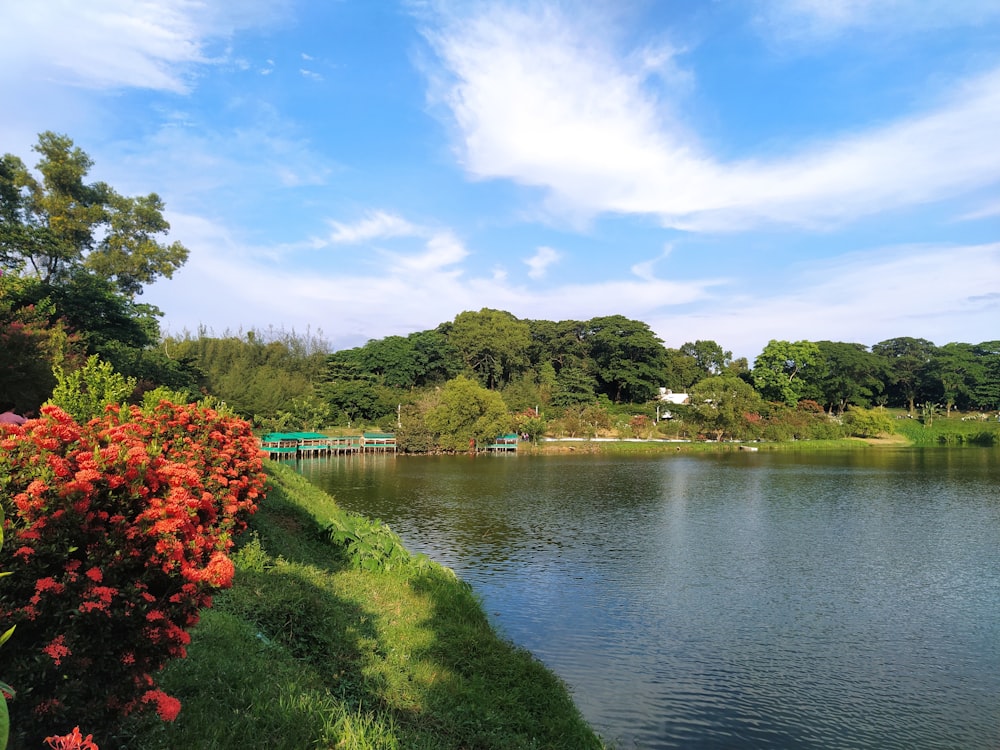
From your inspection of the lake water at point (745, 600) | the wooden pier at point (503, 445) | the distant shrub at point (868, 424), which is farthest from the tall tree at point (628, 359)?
the lake water at point (745, 600)

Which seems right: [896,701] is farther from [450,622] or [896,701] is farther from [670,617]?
[450,622]

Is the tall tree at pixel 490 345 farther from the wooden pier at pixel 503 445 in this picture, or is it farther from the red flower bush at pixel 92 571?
the red flower bush at pixel 92 571

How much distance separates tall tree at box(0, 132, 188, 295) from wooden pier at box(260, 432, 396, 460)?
40.6ft

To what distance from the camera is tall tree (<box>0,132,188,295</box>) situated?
78.8 ft

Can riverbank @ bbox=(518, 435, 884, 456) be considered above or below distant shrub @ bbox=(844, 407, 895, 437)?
below

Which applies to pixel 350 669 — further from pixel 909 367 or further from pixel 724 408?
pixel 909 367

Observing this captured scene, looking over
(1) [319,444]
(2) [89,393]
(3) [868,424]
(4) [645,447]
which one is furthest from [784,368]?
(2) [89,393]

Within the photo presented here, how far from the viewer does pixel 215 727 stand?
3912 millimetres

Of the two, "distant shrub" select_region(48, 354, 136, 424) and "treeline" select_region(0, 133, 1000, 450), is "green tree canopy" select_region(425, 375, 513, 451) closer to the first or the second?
"treeline" select_region(0, 133, 1000, 450)

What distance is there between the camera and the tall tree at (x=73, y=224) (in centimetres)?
2403

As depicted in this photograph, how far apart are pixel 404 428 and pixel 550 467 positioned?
14570 mm

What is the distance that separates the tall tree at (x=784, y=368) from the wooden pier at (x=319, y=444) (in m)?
42.2

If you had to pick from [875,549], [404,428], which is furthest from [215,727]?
[404,428]

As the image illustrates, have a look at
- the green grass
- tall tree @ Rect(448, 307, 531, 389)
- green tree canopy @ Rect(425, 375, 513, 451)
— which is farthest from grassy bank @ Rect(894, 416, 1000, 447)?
green tree canopy @ Rect(425, 375, 513, 451)
